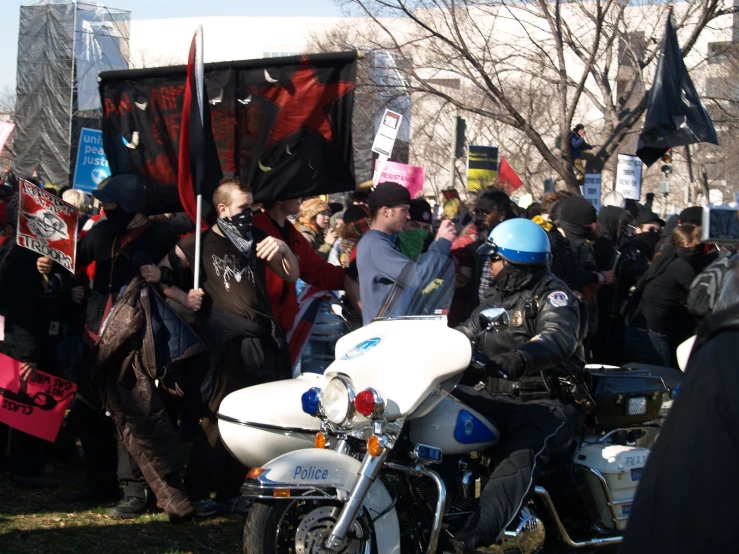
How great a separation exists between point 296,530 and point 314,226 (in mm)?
6264

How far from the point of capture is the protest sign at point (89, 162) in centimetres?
1359

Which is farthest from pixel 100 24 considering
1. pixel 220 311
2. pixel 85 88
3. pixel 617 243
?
pixel 220 311

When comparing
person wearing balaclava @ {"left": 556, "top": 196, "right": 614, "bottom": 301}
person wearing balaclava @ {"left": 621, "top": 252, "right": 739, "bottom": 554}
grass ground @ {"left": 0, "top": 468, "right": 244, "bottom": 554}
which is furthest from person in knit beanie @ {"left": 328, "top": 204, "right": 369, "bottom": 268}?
person wearing balaclava @ {"left": 621, "top": 252, "right": 739, "bottom": 554}

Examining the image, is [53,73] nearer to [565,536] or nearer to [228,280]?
[228,280]

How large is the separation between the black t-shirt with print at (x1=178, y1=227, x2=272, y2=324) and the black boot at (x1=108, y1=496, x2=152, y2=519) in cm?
131

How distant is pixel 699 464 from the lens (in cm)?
161

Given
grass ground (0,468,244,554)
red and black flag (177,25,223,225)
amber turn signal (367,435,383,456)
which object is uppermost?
red and black flag (177,25,223,225)

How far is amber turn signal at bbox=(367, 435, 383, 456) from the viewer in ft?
13.4

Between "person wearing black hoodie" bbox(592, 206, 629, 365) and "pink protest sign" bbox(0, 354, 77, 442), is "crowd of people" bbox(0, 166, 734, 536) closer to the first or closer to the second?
"pink protest sign" bbox(0, 354, 77, 442)

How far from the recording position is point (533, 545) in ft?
15.7

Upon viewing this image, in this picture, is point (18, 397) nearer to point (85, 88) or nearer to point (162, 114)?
point (162, 114)

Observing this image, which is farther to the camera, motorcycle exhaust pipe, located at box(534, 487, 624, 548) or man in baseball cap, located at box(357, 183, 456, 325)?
man in baseball cap, located at box(357, 183, 456, 325)

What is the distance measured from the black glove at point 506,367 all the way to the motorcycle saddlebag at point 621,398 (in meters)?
1.00

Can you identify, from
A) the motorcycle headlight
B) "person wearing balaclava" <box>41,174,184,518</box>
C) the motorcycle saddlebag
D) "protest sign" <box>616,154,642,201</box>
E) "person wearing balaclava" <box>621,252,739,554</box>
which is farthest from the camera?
"protest sign" <box>616,154,642,201</box>
